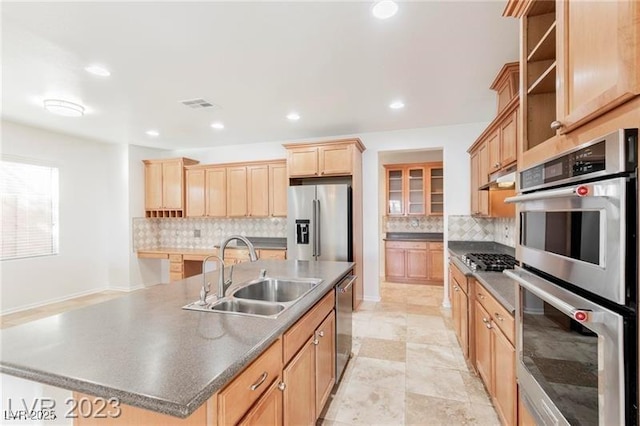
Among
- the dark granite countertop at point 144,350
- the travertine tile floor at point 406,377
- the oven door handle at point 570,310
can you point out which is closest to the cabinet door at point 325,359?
the travertine tile floor at point 406,377

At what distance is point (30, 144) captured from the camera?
4.35m

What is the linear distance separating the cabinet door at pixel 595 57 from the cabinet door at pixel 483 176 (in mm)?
2192

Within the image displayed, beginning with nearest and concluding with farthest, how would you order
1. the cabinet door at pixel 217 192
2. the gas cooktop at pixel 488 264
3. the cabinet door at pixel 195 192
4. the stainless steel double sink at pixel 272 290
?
the stainless steel double sink at pixel 272 290, the gas cooktop at pixel 488 264, the cabinet door at pixel 217 192, the cabinet door at pixel 195 192

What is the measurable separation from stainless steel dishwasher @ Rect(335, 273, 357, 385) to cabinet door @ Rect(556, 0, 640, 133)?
5.78 ft

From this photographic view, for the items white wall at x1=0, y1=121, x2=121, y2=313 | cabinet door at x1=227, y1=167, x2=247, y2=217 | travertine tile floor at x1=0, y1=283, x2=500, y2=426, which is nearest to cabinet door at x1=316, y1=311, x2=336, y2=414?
travertine tile floor at x1=0, y1=283, x2=500, y2=426

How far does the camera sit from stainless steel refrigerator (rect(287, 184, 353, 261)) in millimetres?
4121

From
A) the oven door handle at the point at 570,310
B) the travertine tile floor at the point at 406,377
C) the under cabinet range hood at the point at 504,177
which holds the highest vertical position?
the under cabinet range hood at the point at 504,177

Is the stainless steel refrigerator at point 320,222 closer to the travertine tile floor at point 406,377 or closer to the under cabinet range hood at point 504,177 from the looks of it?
the travertine tile floor at point 406,377

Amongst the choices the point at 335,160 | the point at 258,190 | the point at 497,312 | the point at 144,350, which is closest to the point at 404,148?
the point at 335,160

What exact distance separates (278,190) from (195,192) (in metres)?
1.68

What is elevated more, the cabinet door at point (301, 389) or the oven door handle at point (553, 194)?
the oven door handle at point (553, 194)

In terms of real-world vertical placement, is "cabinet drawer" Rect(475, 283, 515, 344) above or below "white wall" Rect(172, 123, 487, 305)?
below

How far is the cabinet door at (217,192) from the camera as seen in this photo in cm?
525

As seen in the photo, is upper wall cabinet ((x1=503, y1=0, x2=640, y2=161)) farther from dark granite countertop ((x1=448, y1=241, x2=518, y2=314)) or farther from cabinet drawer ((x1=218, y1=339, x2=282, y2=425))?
cabinet drawer ((x1=218, y1=339, x2=282, y2=425))
